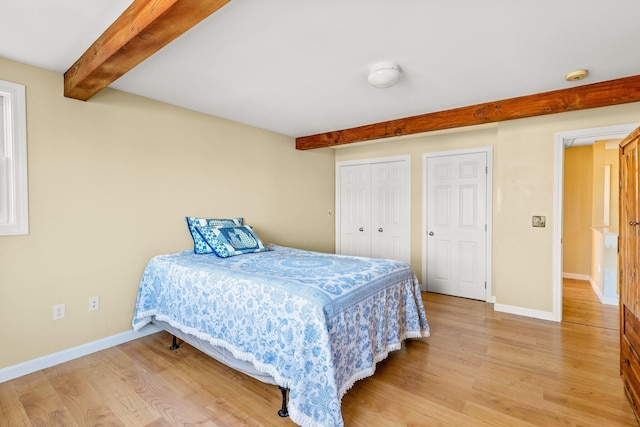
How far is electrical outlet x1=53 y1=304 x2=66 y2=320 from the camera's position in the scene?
2412 millimetres

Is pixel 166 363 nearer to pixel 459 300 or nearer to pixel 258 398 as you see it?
pixel 258 398

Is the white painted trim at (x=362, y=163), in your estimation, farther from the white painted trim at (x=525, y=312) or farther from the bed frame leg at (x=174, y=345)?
the bed frame leg at (x=174, y=345)

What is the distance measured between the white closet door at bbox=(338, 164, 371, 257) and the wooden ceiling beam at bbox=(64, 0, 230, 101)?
142 inches

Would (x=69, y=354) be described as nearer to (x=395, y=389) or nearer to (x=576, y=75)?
(x=395, y=389)

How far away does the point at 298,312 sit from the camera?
5.66 feet

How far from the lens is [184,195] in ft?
10.5

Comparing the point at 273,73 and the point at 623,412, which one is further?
the point at 273,73

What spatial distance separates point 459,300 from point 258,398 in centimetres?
298

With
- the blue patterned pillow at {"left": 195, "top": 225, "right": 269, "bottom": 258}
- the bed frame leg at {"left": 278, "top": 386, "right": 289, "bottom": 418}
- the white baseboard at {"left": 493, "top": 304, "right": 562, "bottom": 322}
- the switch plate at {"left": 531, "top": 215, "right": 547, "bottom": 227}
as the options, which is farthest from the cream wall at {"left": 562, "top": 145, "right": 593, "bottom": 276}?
the bed frame leg at {"left": 278, "top": 386, "right": 289, "bottom": 418}

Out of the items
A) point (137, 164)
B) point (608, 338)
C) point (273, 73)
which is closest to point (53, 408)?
point (137, 164)

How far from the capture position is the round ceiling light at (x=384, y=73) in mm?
2224

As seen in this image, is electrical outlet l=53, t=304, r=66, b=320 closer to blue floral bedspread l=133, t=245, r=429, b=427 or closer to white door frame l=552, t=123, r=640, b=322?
blue floral bedspread l=133, t=245, r=429, b=427

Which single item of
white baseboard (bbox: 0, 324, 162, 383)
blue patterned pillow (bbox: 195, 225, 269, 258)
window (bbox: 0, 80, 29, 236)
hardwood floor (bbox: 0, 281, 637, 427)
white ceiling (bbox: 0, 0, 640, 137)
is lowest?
hardwood floor (bbox: 0, 281, 637, 427)

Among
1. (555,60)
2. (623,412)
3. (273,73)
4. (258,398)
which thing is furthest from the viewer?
(273,73)
